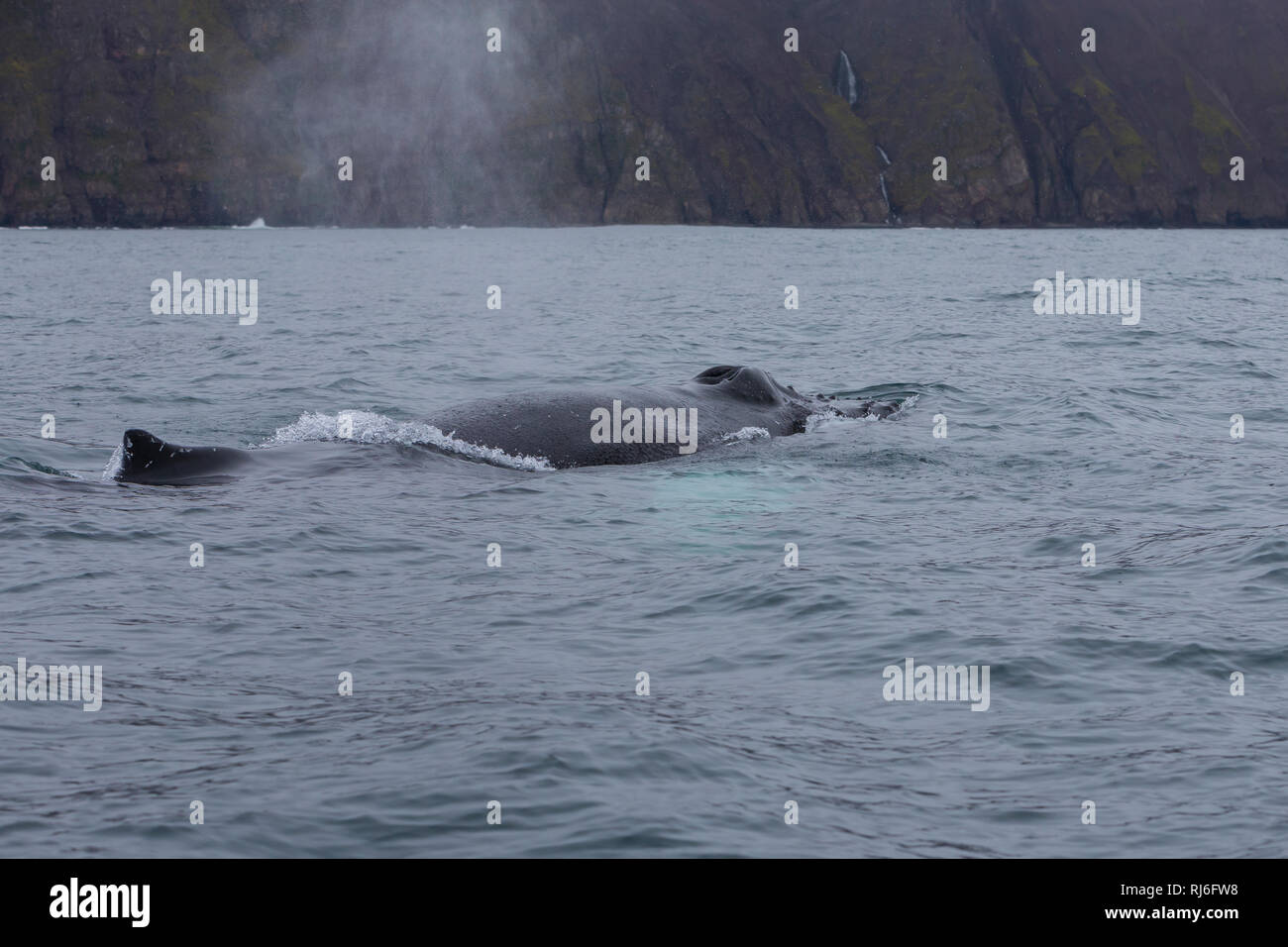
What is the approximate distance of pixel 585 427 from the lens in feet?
53.0

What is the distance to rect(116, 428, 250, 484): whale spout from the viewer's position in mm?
14117

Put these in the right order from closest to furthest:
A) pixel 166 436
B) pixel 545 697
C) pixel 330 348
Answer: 1. pixel 545 697
2. pixel 166 436
3. pixel 330 348

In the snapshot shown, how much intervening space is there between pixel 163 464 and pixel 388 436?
260 centimetres

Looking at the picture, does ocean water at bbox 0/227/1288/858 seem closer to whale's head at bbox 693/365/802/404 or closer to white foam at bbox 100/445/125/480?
white foam at bbox 100/445/125/480

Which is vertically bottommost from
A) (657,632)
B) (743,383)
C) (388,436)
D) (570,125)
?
(657,632)

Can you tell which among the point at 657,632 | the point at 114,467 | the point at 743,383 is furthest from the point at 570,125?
the point at 657,632

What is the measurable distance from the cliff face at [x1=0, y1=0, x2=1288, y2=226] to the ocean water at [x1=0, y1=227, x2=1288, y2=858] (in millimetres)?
141486

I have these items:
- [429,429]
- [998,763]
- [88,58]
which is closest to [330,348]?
[429,429]

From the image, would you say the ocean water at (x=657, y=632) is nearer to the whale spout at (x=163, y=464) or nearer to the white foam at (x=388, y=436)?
the white foam at (x=388, y=436)

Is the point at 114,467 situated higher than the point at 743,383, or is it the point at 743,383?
the point at 743,383

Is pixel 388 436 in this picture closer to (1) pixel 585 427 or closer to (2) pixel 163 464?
(1) pixel 585 427

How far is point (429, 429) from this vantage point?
16.0m

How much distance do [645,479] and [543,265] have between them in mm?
57652
